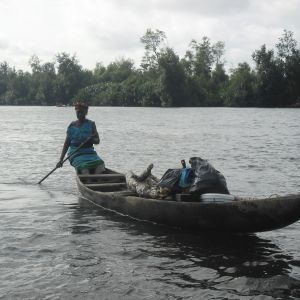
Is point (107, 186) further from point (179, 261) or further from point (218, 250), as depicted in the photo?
point (179, 261)

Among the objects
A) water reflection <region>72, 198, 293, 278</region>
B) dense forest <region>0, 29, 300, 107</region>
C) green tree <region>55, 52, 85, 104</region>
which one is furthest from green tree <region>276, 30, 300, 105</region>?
water reflection <region>72, 198, 293, 278</region>

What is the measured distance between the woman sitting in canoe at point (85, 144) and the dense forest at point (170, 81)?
2907 inches

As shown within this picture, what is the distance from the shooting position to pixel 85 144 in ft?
40.7

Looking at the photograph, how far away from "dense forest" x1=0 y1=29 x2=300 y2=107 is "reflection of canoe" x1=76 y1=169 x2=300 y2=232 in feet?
250

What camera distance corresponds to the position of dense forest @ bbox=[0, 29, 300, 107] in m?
84.5

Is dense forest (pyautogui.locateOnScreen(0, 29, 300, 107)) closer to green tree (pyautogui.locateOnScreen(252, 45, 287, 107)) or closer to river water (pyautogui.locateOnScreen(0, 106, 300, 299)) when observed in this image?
green tree (pyautogui.locateOnScreen(252, 45, 287, 107))

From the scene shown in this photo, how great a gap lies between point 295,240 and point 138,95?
8721 cm

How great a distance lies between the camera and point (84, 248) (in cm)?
827

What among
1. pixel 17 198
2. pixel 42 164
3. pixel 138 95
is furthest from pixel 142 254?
pixel 138 95

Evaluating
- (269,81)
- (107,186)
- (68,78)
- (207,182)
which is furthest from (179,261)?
(68,78)

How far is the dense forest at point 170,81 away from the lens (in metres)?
84.5

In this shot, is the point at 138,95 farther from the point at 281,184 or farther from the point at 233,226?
the point at 233,226

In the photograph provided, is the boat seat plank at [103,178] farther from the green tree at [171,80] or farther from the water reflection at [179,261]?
the green tree at [171,80]

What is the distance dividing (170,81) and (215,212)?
264ft
